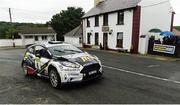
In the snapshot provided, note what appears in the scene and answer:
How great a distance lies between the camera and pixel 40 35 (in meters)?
44.1

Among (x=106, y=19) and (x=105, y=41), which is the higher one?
(x=106, y=19)

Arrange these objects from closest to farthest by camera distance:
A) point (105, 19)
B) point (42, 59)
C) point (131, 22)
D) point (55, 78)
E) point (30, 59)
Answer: point (55, 78) → point (42, 59) → point (30, 59) → point (131, 22) → point (105, 19)

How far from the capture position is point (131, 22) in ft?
59.8

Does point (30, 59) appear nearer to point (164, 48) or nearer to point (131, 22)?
point (164, 48)

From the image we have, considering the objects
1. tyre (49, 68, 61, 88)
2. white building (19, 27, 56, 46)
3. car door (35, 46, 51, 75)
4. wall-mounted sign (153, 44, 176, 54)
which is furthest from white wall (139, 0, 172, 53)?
white building (19, 27, 56, 46)

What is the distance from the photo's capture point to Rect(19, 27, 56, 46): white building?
41719mm

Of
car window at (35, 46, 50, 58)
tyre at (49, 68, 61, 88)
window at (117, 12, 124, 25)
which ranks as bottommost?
tyre at (49, 68, 61, 88)

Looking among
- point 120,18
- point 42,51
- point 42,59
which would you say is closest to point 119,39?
point 120,18

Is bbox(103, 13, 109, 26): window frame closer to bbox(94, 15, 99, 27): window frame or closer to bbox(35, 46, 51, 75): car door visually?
bbox(94, 15, 99, 27): window frame

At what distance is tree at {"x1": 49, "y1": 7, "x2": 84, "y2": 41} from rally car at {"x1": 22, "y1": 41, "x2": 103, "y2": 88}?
44.5 m

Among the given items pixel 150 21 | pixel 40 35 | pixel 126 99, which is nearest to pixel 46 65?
pixel 126 99

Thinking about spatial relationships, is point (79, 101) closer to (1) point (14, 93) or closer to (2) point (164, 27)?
(1) point (14, 93)

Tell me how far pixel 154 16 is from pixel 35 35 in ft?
107

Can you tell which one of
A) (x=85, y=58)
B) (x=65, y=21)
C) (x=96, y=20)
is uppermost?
(x=65, y=21)
